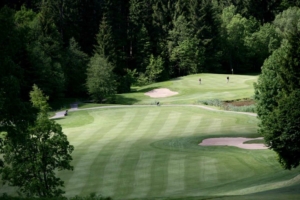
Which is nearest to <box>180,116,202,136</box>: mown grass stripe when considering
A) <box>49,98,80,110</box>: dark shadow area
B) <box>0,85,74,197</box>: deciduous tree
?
<box>0,85,74,197</box>: deciduous tree

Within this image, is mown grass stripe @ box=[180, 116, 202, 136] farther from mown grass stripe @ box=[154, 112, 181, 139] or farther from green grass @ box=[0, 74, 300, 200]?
mown grass stripe @ box=[154, 112, 181, 139]

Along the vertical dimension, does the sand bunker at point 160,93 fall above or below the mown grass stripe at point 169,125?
above

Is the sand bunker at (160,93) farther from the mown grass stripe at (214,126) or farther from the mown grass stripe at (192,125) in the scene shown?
the mown grass stripe at (214,126)

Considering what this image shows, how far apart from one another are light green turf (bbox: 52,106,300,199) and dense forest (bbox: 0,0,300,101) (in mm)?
35093

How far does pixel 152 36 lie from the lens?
4139 inches

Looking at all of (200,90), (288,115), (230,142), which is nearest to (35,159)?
(288,115)

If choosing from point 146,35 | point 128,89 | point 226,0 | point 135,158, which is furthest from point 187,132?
point 226,0

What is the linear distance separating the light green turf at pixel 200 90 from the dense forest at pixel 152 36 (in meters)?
7.50

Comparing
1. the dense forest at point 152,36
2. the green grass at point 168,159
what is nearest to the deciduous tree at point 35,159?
the green grass at point 168,159

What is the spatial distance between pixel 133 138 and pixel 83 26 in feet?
217

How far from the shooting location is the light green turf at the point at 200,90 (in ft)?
227

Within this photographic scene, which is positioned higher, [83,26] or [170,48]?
[83,26]

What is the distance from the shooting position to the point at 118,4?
357 feet

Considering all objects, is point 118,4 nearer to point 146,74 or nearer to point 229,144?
point 146,74
